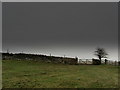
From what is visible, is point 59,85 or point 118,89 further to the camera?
point 59,85

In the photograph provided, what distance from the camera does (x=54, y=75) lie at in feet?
137

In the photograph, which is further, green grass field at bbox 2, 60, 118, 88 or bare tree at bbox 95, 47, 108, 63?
bare tree at bbox 95, 47, 108, 63

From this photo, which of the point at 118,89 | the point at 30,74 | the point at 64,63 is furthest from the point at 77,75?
the point at 64,63

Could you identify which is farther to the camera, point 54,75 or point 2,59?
point 2,59

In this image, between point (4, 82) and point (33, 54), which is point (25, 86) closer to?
point (4, 82)

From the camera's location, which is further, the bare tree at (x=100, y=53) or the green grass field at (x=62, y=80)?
the bare tree at (x=100, y=53)

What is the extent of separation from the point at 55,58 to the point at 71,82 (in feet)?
88.5

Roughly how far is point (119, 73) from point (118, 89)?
12859 millimetres

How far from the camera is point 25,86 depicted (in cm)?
3312

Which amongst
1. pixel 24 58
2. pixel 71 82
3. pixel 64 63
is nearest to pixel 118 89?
pixel 71 82

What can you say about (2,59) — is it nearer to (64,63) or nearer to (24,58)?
(24,58)

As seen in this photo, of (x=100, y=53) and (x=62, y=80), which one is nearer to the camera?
(x=62, y=80)

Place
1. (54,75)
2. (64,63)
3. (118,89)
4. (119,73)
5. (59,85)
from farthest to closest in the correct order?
(64,63) < (119,73) < (54,75) < (59,85) < (118,89)

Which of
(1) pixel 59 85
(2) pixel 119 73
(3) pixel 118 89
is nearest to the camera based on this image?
(3) pixel 118 89
